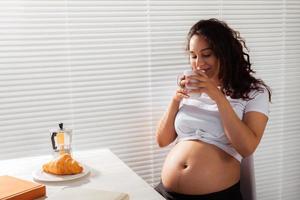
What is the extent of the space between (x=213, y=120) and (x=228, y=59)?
26cm

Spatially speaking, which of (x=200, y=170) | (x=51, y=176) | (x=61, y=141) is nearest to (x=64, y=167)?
(x=51, y=176)

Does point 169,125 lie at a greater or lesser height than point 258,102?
lesser

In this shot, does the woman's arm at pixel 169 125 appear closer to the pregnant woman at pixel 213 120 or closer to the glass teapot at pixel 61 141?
the pregnant woman at pixel 213 120

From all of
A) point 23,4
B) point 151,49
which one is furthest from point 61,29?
point 151,49

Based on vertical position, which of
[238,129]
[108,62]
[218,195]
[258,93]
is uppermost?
[108,62]

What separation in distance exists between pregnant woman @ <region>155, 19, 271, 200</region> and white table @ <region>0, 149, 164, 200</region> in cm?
28

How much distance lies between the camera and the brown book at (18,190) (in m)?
1.10

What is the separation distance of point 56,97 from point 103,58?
0.28 meters

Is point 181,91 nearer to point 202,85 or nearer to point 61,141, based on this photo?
point 202,85

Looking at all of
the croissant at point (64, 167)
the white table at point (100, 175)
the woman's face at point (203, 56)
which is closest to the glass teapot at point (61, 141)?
the white table at point (100, 175)

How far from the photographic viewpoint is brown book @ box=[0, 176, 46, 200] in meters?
1.10

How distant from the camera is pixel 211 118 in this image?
172 centimetres

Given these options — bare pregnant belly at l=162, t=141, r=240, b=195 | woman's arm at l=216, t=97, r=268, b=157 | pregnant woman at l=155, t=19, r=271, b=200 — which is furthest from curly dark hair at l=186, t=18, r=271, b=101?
bare pregnant belly at l=162, t=141, r=240, b=195

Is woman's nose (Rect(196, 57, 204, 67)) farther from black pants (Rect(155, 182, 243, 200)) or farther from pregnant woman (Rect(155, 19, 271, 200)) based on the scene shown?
black pants (Rect(155, 182, 243, 200))
